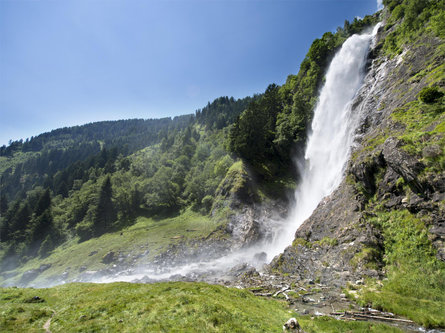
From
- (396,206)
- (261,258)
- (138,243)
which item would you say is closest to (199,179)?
(138,243)

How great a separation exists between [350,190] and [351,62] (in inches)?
1401

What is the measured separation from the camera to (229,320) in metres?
11.0

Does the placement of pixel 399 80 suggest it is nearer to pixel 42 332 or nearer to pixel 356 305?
pixel 356 305

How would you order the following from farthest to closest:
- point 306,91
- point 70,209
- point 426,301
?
point 70,209
point 306,91
point 426,301

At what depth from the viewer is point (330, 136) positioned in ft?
131

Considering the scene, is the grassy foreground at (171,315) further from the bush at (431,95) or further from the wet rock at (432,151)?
the bush at (431,95)

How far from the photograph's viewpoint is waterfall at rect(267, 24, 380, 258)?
3425cm

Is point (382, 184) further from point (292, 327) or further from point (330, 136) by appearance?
point (330, 136)

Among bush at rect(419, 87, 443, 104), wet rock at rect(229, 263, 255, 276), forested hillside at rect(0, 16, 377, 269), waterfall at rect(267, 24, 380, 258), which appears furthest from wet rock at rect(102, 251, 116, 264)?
bush at rect(419, 87, 443, 104)

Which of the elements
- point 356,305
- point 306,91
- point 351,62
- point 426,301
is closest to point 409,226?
point 426,301

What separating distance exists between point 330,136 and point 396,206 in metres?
24.5

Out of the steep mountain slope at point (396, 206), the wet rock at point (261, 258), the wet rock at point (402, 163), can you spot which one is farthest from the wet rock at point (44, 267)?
the wet rock at point (402, 163)

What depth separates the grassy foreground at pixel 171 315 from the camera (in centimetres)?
1059

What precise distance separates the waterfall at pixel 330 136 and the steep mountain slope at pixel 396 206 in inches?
167
